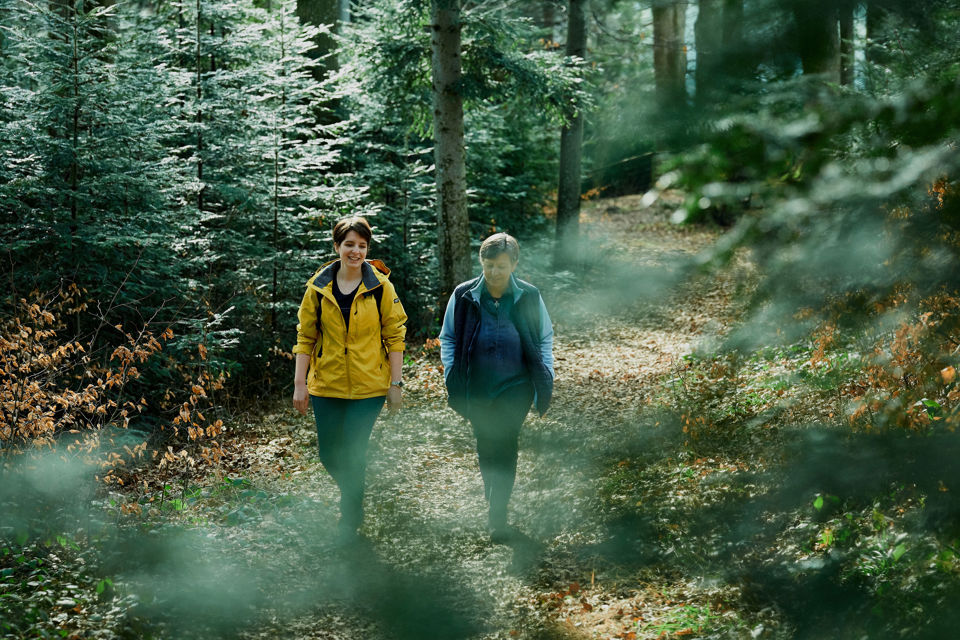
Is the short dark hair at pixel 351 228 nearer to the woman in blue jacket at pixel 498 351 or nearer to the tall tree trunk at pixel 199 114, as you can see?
the woman in blue jacket at pixel 498 351

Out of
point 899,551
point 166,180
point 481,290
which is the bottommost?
point 899,551

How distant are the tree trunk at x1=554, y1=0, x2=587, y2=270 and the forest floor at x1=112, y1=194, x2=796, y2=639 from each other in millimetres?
6436

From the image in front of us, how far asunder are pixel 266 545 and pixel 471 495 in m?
1.94

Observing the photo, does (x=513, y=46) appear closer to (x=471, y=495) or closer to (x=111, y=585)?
(x=471, y=495)

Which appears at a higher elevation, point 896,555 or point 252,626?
point 896,555

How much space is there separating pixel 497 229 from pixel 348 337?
11.0 metres

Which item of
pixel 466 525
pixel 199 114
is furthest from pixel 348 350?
pixel 199 114

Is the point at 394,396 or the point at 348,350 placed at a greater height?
the point at 348,350

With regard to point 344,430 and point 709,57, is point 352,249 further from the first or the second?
point 709,57

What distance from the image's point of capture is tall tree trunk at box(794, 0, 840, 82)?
2.33 meters

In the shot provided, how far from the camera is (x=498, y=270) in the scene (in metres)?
5.27

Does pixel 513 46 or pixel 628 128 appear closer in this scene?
pixel 628 128

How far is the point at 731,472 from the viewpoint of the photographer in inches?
237

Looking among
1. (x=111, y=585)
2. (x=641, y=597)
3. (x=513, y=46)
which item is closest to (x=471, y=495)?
(x=641, y=597)
